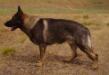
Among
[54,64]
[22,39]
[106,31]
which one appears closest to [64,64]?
[54,64]

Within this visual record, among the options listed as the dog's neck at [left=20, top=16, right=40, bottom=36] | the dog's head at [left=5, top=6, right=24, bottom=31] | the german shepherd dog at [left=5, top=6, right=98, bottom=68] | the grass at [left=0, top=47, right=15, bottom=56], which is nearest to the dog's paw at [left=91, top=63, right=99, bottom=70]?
the german shepherd dog at [left=5, top=6, right=98, bottom=68]

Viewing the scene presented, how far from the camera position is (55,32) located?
1084cm

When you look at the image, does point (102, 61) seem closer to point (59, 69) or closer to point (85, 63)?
point (85, 63)

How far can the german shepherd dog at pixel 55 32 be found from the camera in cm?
1057

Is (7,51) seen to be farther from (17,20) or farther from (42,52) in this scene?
(42,52)

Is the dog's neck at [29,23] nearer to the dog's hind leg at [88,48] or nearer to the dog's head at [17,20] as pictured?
the dog's head at [17,20]

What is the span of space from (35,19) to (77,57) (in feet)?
5.44

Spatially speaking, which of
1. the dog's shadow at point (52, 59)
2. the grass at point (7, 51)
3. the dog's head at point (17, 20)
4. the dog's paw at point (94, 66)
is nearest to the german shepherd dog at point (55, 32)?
the dog's head at point (17, 20)

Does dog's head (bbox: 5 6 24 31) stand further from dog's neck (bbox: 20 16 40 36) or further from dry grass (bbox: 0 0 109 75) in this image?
dry grass (bbox: 0 0 109 75)

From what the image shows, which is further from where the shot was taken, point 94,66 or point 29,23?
point 29,23

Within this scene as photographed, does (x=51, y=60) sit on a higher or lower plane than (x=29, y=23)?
lower

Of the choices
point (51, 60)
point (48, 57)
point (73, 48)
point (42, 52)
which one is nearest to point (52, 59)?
point (51, 60)

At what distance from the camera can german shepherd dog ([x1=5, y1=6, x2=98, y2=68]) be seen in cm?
1057

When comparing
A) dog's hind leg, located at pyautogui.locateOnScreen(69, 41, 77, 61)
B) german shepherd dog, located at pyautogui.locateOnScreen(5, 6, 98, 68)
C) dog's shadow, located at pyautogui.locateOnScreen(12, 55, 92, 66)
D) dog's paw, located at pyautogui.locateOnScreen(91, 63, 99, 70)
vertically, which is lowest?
dog's shadow, located at pyautogui.locateOnScreen(12, 55, 92, 66)
